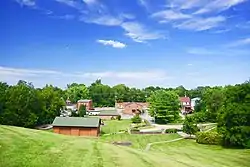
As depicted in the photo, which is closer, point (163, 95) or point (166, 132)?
point (166, 132)

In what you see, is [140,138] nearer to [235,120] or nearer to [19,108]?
[235,120]

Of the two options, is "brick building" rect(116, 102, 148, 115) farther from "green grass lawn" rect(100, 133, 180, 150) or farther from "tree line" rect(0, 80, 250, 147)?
"green grass lawn" rect(100, 133, 180, 150)

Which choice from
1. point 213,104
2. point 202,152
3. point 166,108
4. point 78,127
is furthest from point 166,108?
point 202,152

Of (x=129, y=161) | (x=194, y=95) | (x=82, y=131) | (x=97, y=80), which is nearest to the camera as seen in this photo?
(x=129, y=161)

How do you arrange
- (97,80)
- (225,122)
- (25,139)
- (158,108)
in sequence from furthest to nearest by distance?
(97,80) < (158,108) < (225,122) < (25,139)

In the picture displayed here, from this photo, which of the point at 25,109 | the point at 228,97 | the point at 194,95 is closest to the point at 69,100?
the point at 194,95

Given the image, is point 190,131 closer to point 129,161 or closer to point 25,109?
point 25,109

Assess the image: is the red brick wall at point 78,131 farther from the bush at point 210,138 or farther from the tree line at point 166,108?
the bush at point 210,138
